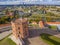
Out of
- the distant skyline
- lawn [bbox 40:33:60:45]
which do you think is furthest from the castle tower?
the distant skyline

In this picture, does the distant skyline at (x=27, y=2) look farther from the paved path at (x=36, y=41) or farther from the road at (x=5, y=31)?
the paved path at (x=36, y=41)

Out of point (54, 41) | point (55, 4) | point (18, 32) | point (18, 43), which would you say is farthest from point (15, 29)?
point (55, 4)

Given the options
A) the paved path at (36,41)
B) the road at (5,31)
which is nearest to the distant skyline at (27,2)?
the road at (5,31)

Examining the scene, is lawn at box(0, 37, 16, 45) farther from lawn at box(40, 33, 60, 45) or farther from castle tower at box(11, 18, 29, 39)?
lawn at box(40, 33, 60, 45)

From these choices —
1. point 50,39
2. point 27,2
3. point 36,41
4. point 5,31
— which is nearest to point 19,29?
point 36,41

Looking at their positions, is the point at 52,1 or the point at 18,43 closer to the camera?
the point at 18,43

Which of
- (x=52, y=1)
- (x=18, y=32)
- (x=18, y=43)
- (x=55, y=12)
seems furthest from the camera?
(x=55, y=12)

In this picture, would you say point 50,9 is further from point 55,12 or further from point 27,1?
point 27,1

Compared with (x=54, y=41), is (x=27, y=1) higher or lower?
higher
